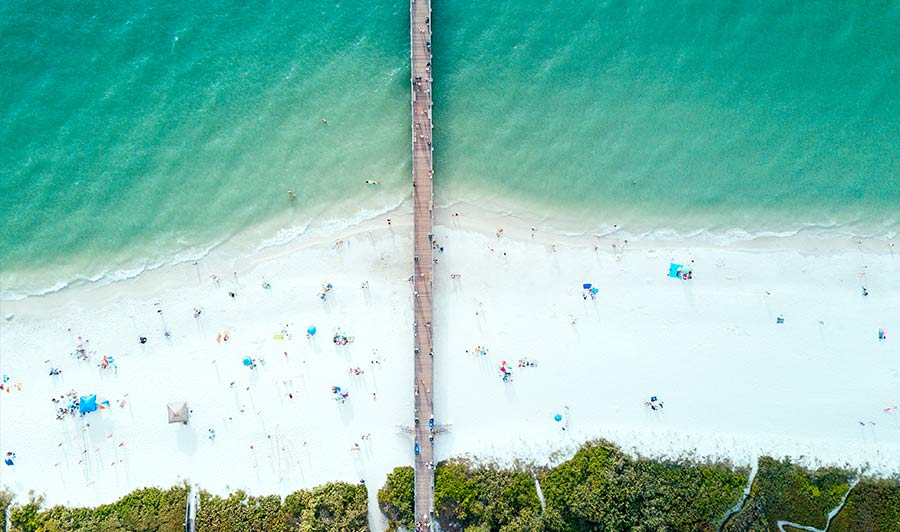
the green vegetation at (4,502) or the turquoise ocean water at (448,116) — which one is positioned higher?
the turquoise ocean water at (448,116)

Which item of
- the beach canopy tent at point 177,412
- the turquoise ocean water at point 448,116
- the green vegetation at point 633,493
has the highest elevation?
the turquoise ocean water at point 448,116

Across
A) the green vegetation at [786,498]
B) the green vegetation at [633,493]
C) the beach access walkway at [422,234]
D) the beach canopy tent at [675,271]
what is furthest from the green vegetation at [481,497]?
the beach canopy tent at [675,271]

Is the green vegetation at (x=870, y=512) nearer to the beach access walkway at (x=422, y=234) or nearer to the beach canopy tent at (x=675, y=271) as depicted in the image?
the beach canopy tent at (x=675, y=271)

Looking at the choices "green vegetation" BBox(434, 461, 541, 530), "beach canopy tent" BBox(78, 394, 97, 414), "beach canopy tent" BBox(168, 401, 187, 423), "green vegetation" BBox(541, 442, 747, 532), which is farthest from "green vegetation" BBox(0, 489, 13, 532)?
"green vegetation" BBox(541, 442, 747, 532)

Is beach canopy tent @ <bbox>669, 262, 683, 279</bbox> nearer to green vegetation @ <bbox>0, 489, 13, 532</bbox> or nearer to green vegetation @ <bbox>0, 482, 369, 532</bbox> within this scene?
green vegetation @ <bbox>0, 482, 369, 532</bbox>

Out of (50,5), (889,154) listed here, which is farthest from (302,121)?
(889,154)

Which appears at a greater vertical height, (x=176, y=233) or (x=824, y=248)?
(x=176, y=233)

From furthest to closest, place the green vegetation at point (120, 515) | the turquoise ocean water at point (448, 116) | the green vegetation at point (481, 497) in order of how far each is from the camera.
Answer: the turquoise ocean water at point (448, 116), the green vegetation at point (120, 515), the green vegetation at point (481, 497)

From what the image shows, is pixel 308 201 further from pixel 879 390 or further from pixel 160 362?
pixel 879 390
